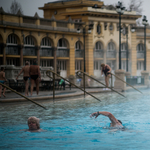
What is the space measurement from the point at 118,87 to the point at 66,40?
2707 centimetres

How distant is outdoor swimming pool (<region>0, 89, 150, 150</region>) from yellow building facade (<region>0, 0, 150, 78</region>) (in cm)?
2805

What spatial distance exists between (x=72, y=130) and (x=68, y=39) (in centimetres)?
4226

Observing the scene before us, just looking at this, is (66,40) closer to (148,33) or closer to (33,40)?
(33,40)

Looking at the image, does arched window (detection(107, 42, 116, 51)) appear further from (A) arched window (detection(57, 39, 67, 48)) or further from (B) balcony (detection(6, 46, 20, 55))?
(B) balcony (detection(6, 46, 20, 55))

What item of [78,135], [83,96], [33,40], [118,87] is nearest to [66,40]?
[33,40]

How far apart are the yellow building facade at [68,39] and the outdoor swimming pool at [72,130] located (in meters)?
28.0

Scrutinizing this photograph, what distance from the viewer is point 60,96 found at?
702 inches

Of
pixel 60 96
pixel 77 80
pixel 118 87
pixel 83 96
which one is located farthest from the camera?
pixel 77 80

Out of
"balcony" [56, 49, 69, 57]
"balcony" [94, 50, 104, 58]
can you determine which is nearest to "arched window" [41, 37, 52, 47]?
"balcony" [56, 49, 69, 57]

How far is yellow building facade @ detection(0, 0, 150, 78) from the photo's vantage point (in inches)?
1752

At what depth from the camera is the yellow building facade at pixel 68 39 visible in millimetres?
44500

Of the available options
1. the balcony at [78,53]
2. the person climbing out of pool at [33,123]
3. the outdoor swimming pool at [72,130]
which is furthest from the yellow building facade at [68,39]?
the person climbing out of pool at [33,123]

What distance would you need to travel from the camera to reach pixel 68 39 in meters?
51.5

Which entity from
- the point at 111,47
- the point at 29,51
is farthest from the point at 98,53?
the point at 29,51
